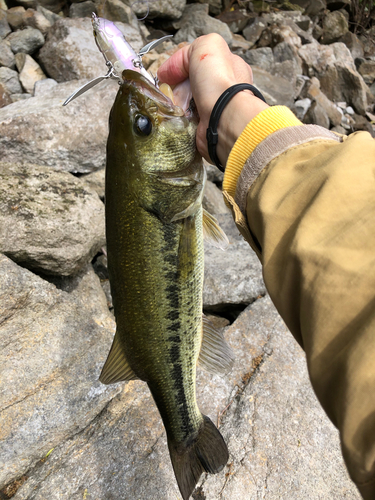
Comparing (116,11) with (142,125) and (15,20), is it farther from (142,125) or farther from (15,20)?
(142,125)

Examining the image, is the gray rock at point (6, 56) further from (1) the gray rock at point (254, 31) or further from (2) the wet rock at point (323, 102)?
(1) the gray rock at point (254, 31)

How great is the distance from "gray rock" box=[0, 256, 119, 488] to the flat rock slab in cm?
A: 15

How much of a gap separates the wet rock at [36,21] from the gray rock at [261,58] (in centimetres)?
604

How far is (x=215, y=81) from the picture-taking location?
6.64 ft

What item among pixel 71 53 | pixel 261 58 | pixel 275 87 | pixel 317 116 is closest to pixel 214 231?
pixel 71 53

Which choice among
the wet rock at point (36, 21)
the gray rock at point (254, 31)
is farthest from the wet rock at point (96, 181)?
the gray rock at point (254, 31)

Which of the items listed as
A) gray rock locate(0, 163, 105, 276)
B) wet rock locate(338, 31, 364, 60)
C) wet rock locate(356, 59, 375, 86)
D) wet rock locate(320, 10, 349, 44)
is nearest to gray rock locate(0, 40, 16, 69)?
gray rock locate(0, 163, 105, 276)

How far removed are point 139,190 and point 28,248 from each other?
2.20 meters

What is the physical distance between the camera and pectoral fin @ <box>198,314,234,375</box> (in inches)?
87.2

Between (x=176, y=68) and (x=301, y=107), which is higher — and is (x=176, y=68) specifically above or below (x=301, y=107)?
above

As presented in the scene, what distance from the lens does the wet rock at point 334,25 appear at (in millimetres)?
15156

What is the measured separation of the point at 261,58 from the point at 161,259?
1148cm

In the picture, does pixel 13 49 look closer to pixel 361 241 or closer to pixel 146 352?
pixel 146 352

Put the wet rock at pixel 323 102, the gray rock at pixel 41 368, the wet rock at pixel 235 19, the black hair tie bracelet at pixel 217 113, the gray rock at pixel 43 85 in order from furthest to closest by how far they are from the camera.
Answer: the wet rock at pixel 235 19, the wet rock at pixel 323 102, the gray rock at pixel 43 85, the gray rock at pixel 41 368, the black hair tie bracelet at pixel 217 113
